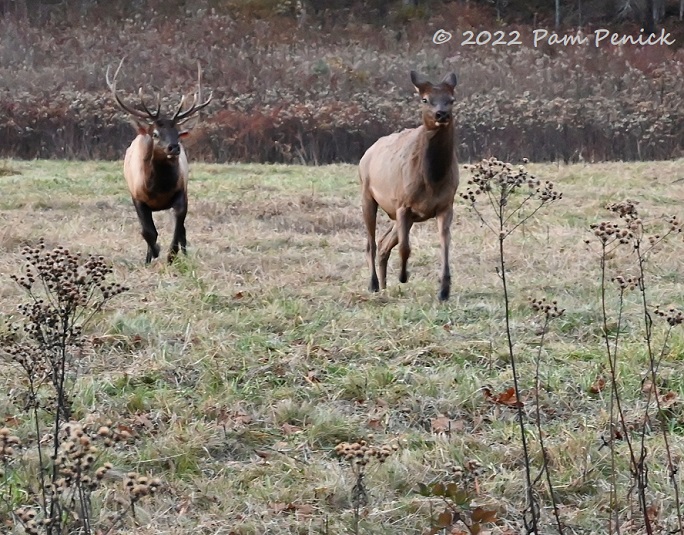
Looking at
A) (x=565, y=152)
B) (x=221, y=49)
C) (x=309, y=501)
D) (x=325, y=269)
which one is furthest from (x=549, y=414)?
(x=221, y=49)

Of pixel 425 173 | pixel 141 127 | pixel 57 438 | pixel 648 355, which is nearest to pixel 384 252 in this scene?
pixel 425 173

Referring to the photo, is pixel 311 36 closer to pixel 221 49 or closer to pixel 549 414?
pixel 221 49

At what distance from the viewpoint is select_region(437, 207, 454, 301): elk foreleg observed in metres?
7.17

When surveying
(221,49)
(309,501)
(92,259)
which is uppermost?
(221,49)

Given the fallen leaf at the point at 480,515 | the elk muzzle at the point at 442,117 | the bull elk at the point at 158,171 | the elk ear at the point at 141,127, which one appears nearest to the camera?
the fallen leaf at the point at 480,515

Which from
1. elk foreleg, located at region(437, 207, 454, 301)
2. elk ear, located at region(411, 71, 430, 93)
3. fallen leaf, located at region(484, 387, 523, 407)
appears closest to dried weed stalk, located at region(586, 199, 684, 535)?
fallen leaf, located at region(484, 387, 523, 407)

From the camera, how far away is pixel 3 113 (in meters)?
21.0

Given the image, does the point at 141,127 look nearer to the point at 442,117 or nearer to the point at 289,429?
the point at 442,117

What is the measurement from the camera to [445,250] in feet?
24.0

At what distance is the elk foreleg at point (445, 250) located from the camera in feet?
23.5

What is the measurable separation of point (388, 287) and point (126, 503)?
438 cm

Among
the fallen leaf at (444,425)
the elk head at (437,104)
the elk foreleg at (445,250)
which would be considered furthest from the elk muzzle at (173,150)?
the fallen leaf at (444,425)

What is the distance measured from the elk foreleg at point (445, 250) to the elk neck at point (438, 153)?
303 millimetres

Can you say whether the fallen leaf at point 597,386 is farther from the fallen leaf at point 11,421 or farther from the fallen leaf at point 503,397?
the fallen leaf at point 11,421
